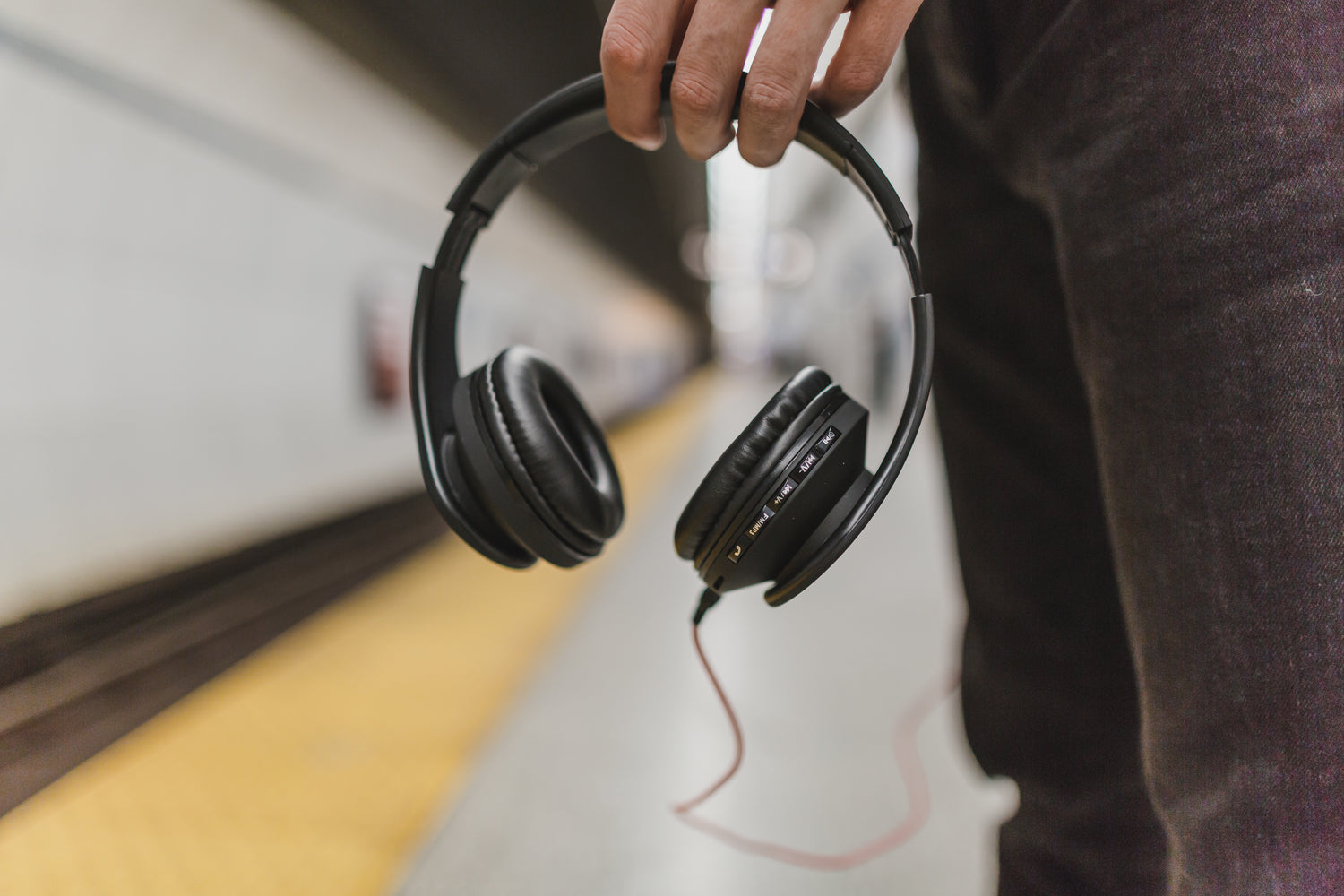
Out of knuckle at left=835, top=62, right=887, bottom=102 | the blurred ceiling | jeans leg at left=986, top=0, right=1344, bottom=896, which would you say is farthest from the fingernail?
the blurred ceiling

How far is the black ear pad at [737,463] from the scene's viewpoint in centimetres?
41

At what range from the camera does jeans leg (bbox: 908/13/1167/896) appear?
50 cm

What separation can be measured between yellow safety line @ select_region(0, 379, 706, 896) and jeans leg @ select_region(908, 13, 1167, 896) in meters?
0.68

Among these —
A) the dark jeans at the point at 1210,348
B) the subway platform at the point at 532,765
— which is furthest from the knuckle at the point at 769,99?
the subway platform at the point at 532,765

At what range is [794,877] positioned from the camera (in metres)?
0.72

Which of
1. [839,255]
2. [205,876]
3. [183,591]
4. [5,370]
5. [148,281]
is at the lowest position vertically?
[839,255]

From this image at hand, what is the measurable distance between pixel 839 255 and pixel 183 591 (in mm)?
7046

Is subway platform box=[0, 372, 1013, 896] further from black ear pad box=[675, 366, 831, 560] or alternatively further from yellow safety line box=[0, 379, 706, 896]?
black ear pad box=[675, 366, 831, 560]

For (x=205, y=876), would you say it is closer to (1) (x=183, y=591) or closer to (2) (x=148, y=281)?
(1) (x=183, y=591)

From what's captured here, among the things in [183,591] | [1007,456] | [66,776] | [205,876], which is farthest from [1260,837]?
[183,591]

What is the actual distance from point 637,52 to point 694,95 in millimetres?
40

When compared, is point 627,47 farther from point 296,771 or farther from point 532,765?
point 296,771

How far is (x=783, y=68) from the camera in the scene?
14.1 inches

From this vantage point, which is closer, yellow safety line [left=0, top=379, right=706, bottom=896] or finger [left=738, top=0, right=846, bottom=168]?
finger [left=738, top=0, right=846, bottom=168]
